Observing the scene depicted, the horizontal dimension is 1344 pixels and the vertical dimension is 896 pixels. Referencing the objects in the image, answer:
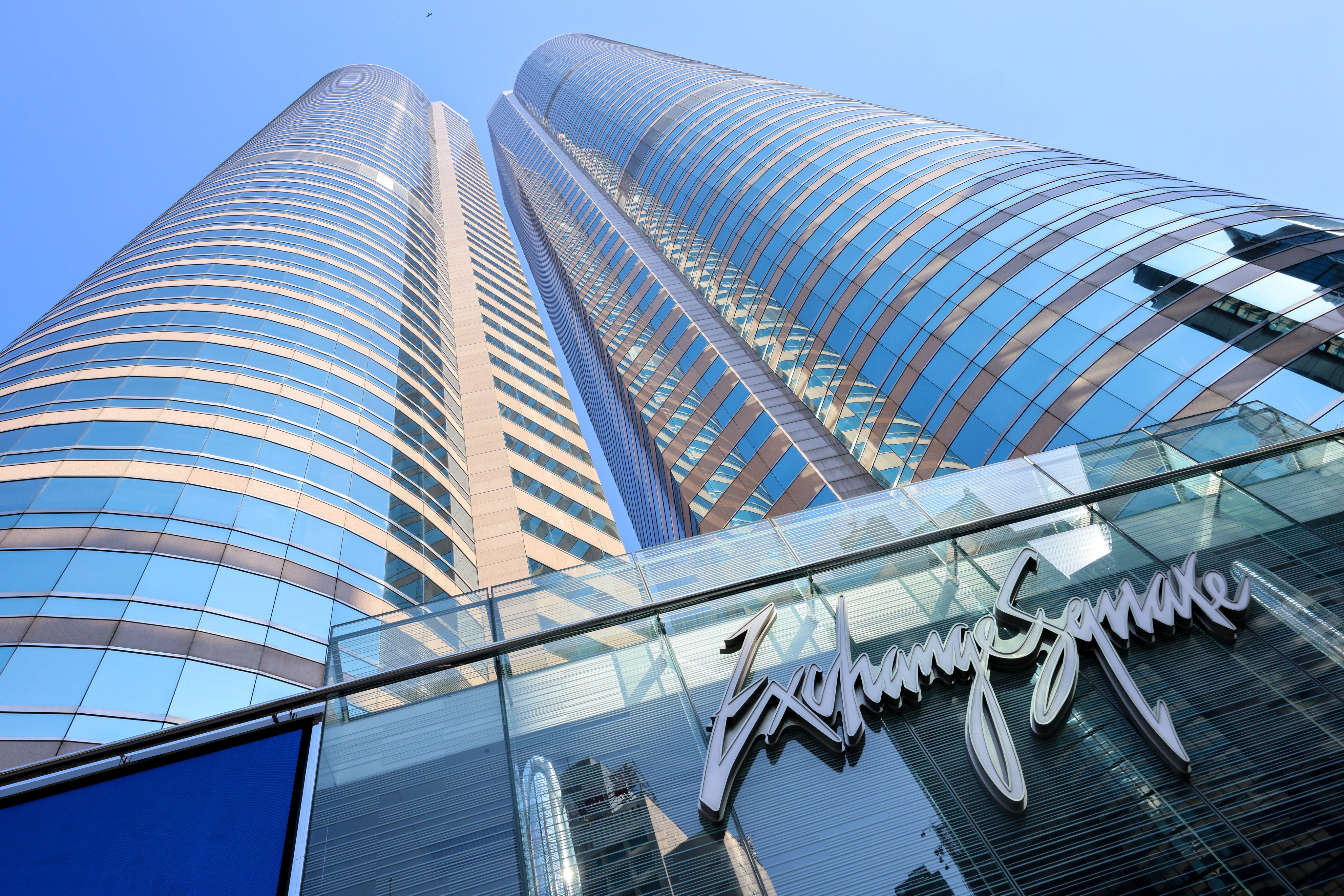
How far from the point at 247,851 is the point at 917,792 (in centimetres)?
781

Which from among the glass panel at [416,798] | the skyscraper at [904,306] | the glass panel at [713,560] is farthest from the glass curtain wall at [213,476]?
the skyscraper at [904,306]

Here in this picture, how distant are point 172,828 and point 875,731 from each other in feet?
28.3

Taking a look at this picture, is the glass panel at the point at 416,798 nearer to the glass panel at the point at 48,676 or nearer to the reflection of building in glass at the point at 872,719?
the reflection of building in glass at the point at 872,719

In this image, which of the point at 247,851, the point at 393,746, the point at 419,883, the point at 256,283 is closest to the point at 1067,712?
the point at 419,883

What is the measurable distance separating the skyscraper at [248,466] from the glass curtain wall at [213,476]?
0.08m

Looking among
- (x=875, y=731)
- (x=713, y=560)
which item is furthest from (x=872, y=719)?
(x=713, y=560)

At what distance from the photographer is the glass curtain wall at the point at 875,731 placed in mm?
8680

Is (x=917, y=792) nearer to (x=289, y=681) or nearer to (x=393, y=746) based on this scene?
(x=393, y=746)

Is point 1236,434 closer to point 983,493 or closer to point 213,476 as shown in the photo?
point 983,493

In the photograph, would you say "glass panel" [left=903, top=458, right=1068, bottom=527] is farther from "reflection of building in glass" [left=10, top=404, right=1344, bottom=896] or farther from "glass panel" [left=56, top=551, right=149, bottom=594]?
"glass panel" [left=56, top=551, right=149, bottom=594]

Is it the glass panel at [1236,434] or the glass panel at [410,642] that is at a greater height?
the glass panel at [410,642]

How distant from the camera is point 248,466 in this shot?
26453 millimetres

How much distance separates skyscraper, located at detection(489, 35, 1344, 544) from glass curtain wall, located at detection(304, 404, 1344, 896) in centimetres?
1554

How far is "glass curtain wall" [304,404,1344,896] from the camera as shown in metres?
8.68
